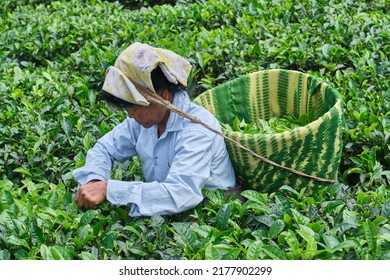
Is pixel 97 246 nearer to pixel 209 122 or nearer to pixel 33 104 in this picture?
pixel 209 122

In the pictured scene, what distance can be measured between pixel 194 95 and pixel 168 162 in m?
1.45

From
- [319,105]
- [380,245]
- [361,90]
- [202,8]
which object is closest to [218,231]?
[380,245]

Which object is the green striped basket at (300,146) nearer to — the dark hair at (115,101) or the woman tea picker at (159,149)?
the woman tea picker at (159,149)

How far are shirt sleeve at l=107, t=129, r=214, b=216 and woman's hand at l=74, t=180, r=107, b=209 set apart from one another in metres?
0.05

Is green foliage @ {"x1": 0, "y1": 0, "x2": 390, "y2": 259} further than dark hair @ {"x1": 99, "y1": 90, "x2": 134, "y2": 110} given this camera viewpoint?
No

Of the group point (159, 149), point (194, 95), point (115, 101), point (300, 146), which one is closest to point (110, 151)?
point (159, 149)

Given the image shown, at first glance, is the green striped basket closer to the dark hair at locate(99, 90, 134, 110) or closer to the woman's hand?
the dark hair at locate(99, 90, 134, 110)

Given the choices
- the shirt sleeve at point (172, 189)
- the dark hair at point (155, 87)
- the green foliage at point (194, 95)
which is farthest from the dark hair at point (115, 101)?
the green foliage at point (194, 95)

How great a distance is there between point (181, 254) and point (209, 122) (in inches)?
24.3

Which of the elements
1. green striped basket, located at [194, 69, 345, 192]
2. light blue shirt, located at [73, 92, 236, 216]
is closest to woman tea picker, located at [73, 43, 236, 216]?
light blue shirt, located at [73, 92, 236, 216]

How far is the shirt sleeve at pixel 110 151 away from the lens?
114 inches

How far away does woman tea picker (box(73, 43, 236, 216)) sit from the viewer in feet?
8.48

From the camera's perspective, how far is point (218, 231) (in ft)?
8.46

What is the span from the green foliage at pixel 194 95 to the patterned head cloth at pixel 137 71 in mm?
Result: 493
